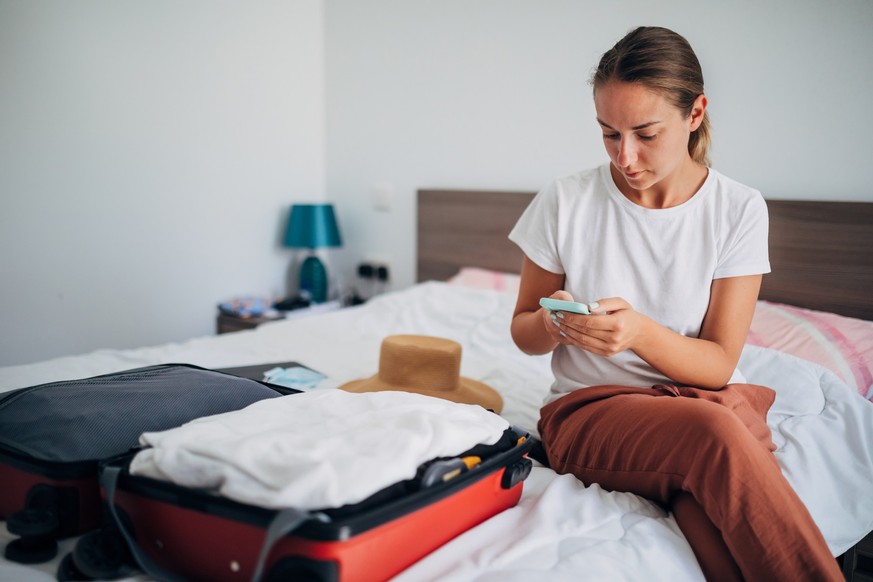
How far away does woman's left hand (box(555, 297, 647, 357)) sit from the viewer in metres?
0.99

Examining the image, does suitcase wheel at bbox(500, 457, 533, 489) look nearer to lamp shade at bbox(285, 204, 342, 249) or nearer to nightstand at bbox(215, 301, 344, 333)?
nightstand at bbox(215, 301, 344, 333)

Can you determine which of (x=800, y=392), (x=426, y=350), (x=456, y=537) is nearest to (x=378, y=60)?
(x=426, y=350)

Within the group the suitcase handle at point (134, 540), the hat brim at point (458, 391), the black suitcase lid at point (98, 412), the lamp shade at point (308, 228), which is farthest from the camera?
the lamp shade at point (308, 228)

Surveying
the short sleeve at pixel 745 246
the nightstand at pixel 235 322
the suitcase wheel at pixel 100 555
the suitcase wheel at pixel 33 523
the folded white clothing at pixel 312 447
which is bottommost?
the nightstand at pixel 235 322

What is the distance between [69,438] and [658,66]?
1079 millimetres

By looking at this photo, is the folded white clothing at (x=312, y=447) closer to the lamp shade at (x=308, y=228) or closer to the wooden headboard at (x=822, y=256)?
the wooden headboard at (x=822, y=256)

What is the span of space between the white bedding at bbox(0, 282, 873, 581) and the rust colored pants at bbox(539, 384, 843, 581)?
0.04 metres

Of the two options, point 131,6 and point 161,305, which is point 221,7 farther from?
point 161,305

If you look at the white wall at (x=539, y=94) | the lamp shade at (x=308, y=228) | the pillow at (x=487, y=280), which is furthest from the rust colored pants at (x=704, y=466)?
the lamp shade at (x=308, y=228)

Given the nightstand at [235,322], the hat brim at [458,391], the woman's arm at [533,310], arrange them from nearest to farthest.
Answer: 1. the woman's arm at [533,310]
2. the hat brim at [458,391]
3. the nightstand at [235,322]

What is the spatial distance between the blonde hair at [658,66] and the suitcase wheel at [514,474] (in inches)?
26.3

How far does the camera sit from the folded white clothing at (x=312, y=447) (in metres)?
0.68

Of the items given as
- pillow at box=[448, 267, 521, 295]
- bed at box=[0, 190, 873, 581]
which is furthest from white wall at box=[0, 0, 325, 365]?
pillow at box=[448, 267, 521, 295]

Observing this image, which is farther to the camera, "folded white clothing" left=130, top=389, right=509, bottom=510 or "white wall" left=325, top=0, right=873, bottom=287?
"white wall" left=325, top=0, right=873, bottom=287
